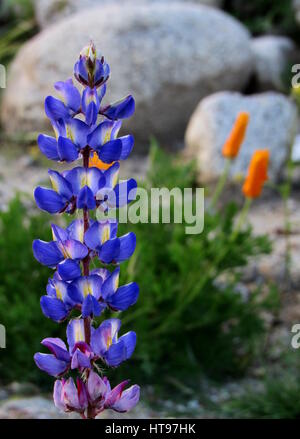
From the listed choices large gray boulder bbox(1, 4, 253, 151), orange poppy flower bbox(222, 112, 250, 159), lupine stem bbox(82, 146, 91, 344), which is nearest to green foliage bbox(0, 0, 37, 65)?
large gray boulder bbox(1, 4, 253, 151)

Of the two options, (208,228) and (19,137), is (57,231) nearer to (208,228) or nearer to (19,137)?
(208,228)

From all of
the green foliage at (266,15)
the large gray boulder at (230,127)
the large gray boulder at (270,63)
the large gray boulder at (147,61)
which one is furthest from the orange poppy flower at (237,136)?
the green foliage at (266,15)

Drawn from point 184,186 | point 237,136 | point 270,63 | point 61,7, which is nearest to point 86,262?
point 237,136

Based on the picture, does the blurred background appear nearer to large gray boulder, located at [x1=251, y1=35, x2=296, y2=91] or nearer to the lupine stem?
large gray boulder, located at [x1=251, y1=35, x2=296, y2=91]

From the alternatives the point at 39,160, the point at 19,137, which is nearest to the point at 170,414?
the point at 39,160

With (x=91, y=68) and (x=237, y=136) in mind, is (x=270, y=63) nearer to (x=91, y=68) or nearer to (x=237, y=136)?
(x=237, y=136)

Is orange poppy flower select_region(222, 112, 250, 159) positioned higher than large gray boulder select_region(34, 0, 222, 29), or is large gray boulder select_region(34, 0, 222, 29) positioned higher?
large gray boulder select_region(34, 0, 222, 29)

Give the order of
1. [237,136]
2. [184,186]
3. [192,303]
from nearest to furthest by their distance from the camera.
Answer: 1. [237,136]
2. [192,303]
3. [184,186]
